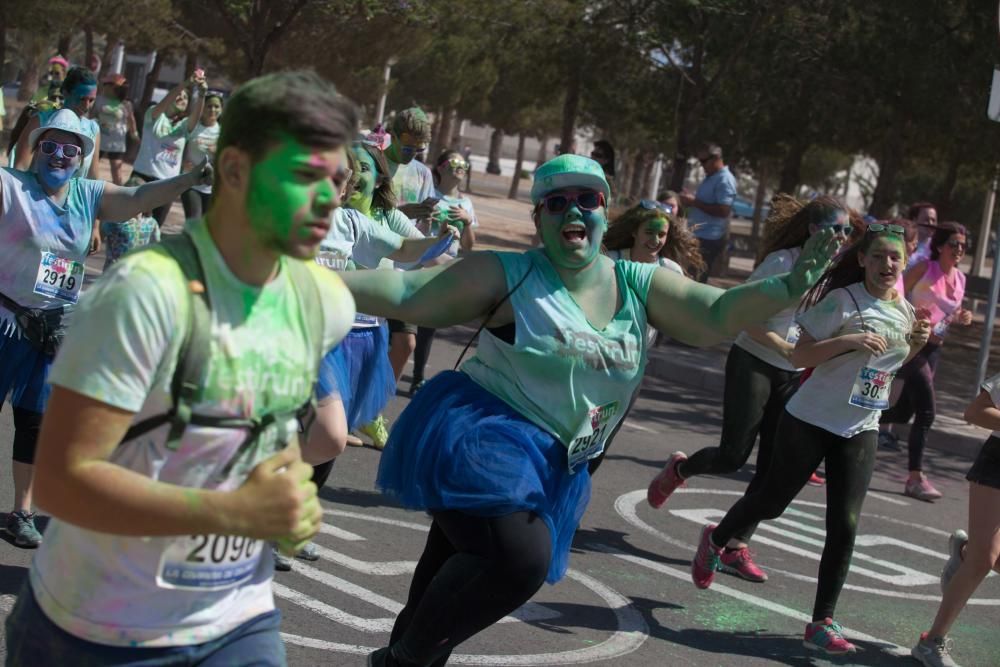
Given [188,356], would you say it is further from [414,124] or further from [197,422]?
[414,124]

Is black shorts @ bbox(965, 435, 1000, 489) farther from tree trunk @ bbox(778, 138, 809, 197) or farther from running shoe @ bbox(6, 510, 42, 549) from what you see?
tree trunk @ bbox(778, 138, 809, 197)

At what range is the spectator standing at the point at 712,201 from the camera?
15.0 metres

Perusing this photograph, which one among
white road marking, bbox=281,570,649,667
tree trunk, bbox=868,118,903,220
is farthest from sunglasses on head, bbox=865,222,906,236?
tree trunk, bbox=868,118,903,220

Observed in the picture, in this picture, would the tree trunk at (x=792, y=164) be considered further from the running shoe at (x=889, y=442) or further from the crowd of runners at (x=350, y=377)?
the crowd of runners at (x=350, y=377)

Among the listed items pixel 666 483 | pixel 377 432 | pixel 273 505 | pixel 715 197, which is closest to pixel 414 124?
pixel 377 432

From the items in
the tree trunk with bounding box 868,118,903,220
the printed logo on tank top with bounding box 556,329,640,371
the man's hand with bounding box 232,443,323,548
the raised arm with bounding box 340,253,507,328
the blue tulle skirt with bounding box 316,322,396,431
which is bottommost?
the blue tulle skirt with bounding box 316,322,396,431

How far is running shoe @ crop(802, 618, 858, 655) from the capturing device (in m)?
6.04

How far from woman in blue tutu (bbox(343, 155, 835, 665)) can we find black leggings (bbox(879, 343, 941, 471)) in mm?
6169

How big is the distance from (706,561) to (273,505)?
15.1 feet

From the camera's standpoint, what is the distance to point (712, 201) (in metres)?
15.2

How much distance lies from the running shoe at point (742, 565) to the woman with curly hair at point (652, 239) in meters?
1.43

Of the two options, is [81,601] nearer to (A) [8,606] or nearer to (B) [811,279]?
(B) [811,279]

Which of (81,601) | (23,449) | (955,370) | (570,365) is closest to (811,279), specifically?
(570,365)

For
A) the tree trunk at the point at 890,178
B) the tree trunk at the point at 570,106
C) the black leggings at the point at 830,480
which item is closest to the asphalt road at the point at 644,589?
the black leggings at the point at 830,480
